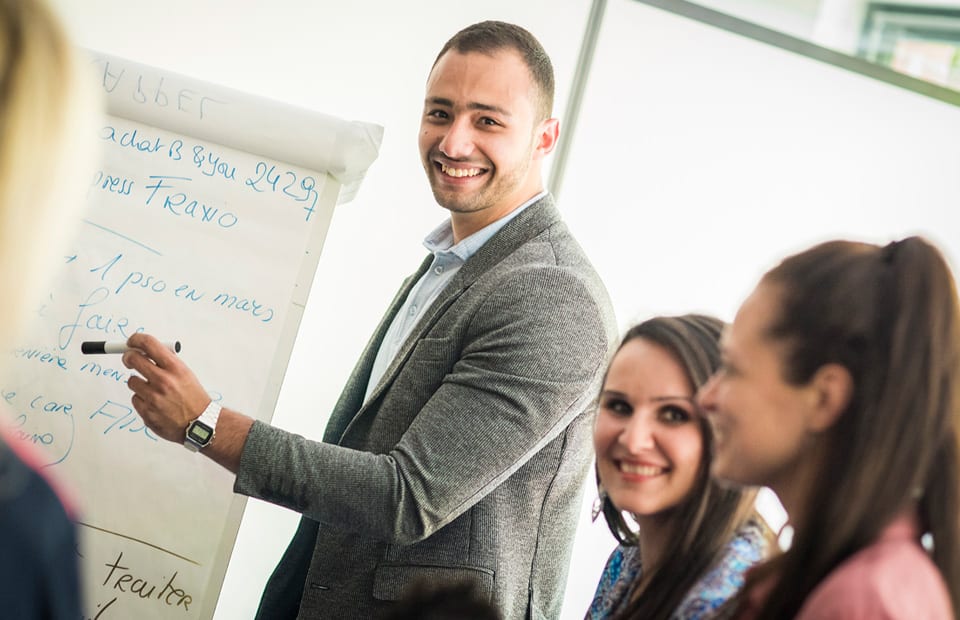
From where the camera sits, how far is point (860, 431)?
2.60 feet

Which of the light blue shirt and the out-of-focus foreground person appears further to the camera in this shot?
the light blue shirt

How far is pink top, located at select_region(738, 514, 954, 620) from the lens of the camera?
0.71 metres

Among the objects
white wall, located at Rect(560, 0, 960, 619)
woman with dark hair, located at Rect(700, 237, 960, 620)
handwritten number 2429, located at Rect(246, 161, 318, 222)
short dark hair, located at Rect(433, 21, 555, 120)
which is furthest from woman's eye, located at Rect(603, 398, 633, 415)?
white wall, located at Rect(560, 0, 960, 619)

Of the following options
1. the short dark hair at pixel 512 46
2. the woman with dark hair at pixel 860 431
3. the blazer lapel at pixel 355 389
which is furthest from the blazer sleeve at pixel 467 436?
the woman with dark hair at pixel 860 431

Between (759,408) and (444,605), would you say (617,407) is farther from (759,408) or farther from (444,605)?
(444,605)

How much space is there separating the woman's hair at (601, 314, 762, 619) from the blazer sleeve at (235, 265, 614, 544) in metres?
0.29

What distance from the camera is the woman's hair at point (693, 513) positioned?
1.04m

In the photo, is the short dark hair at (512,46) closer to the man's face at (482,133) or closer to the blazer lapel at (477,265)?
the man's face at (482,133)

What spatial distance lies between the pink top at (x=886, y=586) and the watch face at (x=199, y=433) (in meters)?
0.94

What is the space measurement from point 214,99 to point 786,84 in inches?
54.0

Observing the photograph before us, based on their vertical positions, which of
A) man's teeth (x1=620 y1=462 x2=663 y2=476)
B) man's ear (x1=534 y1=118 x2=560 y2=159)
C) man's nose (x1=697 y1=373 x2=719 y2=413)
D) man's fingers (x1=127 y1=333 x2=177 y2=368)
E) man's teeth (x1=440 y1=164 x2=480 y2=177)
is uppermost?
man's ear (x1=534 y1=118 x2=560 y2=159)

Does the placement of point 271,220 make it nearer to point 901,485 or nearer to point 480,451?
point 480,451

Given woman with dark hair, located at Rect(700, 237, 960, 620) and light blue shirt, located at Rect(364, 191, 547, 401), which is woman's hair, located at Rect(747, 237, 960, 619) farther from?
light blue shirt, located at Rect(364, 191, 547, 401)

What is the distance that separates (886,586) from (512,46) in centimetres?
127
